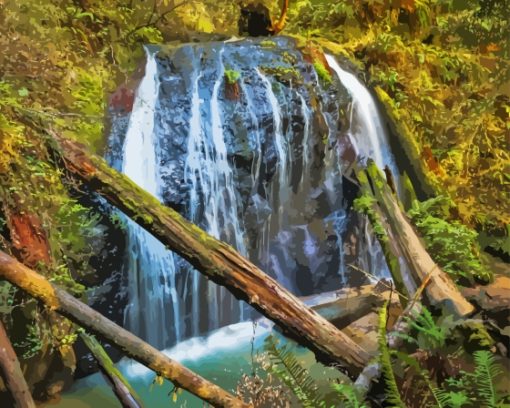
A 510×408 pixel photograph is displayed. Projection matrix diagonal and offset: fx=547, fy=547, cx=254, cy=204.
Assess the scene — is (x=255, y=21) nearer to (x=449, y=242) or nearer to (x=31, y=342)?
(x=449, y=242)

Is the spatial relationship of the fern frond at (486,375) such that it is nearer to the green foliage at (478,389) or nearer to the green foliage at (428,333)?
the green foliage at (478,389)

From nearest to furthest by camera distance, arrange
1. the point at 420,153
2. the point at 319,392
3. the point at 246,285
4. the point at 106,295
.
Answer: the point at 319,392
the point at 246,285
the point at 106,295
the point at 420,153

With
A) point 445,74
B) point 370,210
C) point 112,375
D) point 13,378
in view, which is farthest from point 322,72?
point 13,378

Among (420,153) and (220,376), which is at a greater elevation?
(420,153)

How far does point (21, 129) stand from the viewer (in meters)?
1.63

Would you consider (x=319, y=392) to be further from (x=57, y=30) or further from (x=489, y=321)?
(x=57, y=30)

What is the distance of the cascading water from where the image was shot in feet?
5.90

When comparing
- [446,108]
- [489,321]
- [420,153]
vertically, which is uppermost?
[446,108]

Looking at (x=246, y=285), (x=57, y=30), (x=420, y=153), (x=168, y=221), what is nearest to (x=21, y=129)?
(x=57, y=30)

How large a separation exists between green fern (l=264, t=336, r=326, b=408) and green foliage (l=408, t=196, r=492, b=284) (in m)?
0.62

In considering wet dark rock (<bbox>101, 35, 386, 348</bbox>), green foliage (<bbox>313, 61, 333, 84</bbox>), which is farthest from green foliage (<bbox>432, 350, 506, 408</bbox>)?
green foliage (<bbox>313, 61, 333, 84</bbox>)

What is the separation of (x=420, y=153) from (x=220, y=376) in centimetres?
112

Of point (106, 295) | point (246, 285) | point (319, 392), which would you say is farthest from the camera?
point (106, 295)

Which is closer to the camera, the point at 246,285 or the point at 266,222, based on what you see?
the point at 246,285
